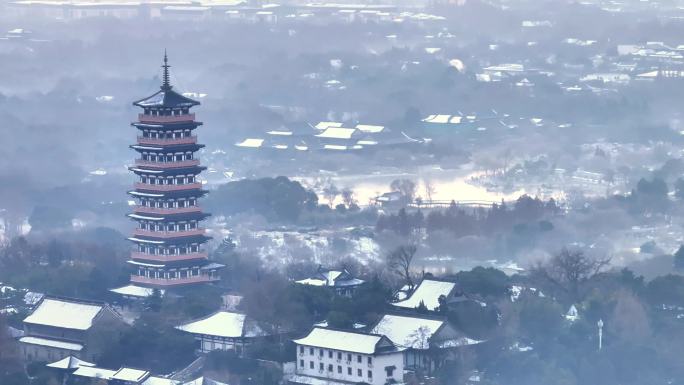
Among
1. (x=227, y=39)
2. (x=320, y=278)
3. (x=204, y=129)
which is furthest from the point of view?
(x=227, y=39)

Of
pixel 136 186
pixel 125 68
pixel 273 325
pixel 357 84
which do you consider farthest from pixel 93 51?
pixel 273 325

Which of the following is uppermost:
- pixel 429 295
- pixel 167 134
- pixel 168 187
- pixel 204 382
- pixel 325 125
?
pixel 325 125

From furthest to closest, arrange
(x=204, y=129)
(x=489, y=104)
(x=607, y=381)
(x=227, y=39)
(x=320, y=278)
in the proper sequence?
(x=227, y=39) → (x=489, y=104) → (x=204, y=129) → (x=320, y=278) → (x=607, y=381)

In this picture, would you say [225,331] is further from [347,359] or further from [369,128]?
[369,128]

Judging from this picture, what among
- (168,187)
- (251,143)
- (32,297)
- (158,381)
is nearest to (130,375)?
(158,381)

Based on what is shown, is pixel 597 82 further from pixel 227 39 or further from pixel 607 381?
pixel 607 381
